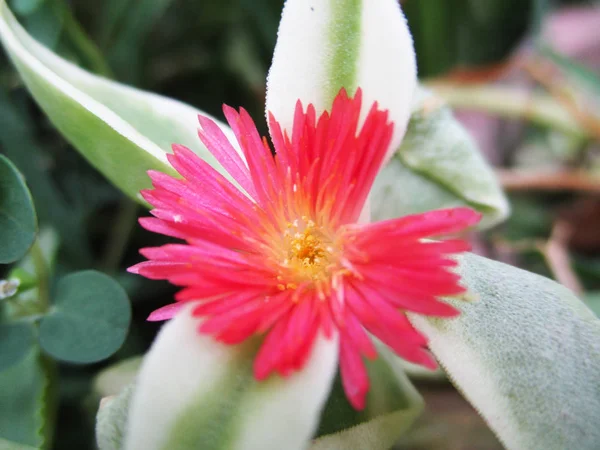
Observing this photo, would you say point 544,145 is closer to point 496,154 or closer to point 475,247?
point 496,154

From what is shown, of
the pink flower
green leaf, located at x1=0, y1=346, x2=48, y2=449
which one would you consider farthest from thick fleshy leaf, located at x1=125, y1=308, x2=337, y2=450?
green leaf, located at x1=0, y1=346, x2=48, y2=449

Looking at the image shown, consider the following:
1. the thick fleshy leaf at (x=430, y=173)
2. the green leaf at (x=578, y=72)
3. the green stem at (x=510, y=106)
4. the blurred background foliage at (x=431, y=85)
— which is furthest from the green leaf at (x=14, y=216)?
the green leaf at (x=578, y=72)

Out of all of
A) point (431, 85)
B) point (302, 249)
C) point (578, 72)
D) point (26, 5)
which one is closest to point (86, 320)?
point (302, 249)

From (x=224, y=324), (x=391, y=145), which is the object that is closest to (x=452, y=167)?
(x=391, y=145)

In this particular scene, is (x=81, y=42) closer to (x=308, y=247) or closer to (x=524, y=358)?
(x=308, y=247)

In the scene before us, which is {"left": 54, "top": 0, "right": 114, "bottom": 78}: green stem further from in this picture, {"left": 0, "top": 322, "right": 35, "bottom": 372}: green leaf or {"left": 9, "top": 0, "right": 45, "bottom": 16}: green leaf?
{"left": 0, "top": 322, "right": 35, "bottom": 372}: green leaf
